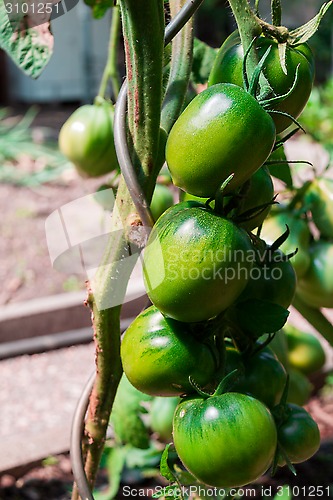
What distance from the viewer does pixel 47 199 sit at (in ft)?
11.1

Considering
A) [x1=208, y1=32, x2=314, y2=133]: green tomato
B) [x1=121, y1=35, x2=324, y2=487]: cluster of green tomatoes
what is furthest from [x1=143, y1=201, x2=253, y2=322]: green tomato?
A: [x1=208, y1=32, x2=314, y2=133]: green tomato

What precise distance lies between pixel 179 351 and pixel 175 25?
263mm

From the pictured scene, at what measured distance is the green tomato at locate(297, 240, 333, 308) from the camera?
0.88 metres

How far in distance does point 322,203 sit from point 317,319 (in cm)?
22

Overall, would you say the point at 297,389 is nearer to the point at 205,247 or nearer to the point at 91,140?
the point at 91,140

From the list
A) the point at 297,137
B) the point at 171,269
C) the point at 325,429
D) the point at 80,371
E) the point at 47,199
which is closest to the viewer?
Answer: the point at 171,269

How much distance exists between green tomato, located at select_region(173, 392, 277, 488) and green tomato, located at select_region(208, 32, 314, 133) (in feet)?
0.71

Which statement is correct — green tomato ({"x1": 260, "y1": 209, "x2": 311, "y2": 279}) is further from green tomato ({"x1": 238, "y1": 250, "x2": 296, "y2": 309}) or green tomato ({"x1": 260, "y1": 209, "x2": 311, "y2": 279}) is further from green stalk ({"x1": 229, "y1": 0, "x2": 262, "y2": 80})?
green stalk ({"x1": 229, "y1": 0, "x2": 262, "y2": 80})

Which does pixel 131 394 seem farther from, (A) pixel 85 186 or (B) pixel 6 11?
(A) pixel 85 186

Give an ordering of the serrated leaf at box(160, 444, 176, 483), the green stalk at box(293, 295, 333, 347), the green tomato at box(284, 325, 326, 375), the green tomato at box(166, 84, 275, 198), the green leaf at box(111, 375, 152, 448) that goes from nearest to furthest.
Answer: the green tomato at box(166, 84, 275, 198)
the serrated leaf at box(160, 444, 176, 483)
the green stalk at box(293, 295, 333, 347)
the green leaf at box(111, 375, 152, 448)
the green tomato at box(284, 325, 326, 375)

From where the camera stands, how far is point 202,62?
2.91ft

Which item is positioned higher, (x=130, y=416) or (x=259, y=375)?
(x=259, y=375)

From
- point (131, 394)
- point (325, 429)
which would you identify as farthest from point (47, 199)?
point (131, 394)

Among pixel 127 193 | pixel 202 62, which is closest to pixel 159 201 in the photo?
pixel 202 62
